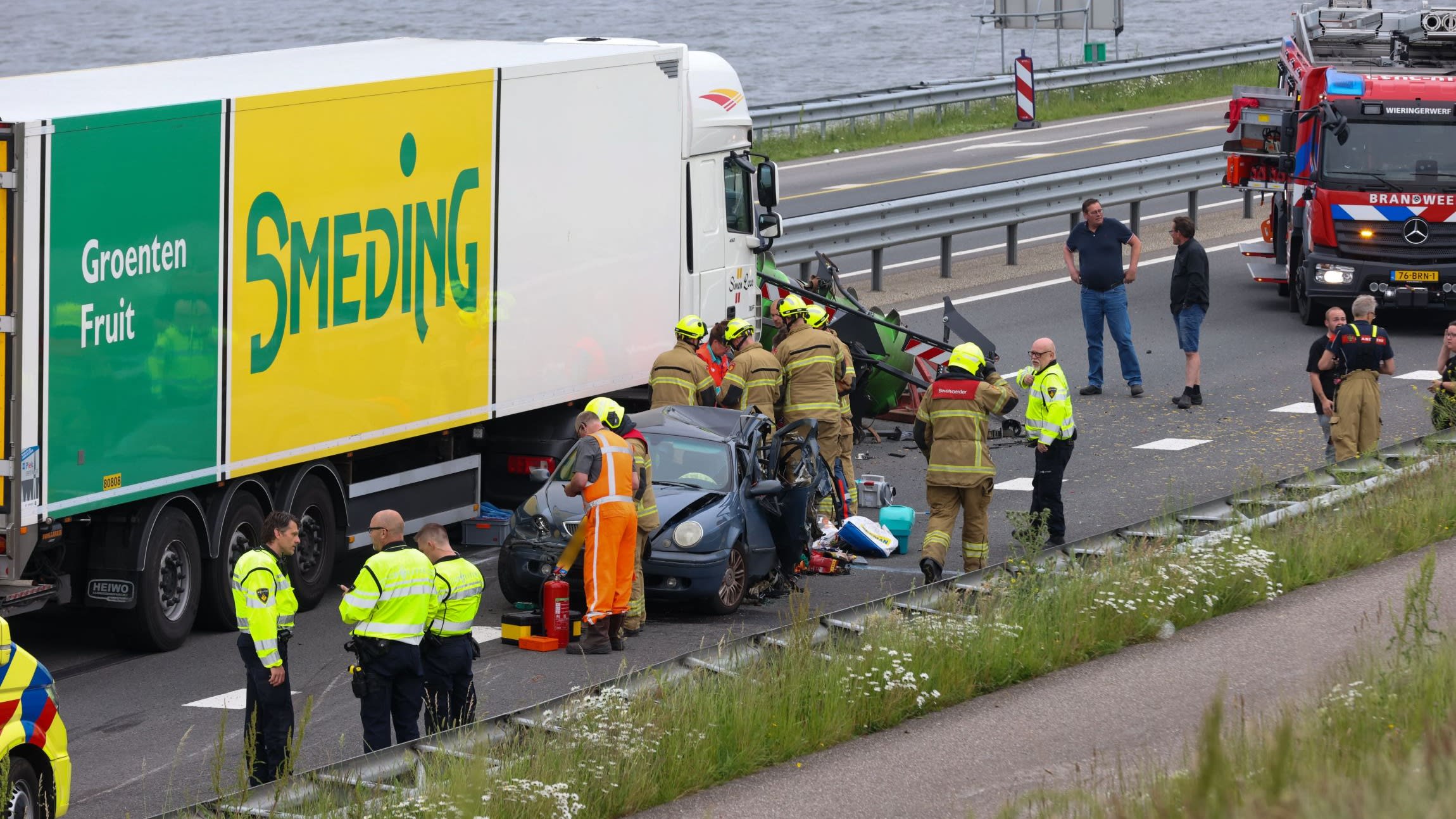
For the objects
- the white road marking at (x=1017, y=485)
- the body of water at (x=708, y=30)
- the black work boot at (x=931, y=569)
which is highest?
the body of water at (x=708, y=30)

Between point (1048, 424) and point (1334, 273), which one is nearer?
point (1048, 424)

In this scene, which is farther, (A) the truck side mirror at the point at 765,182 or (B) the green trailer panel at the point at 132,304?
(A) the truck side mirror at the point at 765,182

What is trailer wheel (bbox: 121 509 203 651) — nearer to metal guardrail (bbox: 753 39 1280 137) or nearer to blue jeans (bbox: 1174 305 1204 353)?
blue jeans (bbox: 1174 305 1204 353)

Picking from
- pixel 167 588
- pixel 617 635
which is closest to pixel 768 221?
pixel 617 635

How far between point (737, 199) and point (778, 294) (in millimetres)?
1700

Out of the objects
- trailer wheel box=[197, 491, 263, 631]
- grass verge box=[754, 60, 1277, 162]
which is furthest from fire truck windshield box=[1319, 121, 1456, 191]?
grass verge box=[754, 60, 1277, 162]

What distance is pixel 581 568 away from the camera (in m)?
12.5

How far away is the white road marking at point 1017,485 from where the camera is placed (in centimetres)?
1591

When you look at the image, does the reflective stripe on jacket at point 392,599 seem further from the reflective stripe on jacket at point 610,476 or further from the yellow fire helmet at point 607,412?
the yellow fire helmet at point 607,412

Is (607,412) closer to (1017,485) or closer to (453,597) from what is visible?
(453,597)

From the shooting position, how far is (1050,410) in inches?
551

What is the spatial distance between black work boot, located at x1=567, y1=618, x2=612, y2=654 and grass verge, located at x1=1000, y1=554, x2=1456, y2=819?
4.15m

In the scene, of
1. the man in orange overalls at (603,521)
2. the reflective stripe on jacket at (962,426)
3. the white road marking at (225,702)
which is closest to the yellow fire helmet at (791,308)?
the reflective stripe on jacket at (962,426)

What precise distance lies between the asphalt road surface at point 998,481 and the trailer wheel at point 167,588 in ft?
0.45
